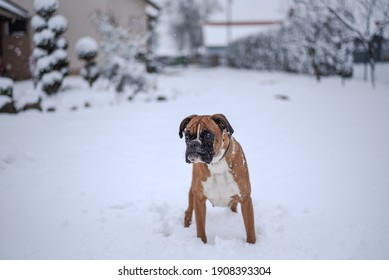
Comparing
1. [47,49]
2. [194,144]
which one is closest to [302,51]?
[47,49]

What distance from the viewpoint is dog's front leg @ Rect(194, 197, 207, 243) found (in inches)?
108

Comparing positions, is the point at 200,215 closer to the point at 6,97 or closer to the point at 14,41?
the point at 6,97

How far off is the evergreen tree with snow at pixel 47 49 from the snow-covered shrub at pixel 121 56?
6.06 feet

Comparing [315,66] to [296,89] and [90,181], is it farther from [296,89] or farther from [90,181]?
[90,181]

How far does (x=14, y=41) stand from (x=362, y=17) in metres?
13.1

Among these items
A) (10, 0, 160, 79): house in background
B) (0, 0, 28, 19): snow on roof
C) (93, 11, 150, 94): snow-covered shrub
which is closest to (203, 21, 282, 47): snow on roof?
(10, 0, 160, 79): house in background

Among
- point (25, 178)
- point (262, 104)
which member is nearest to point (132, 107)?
point (262, 104)

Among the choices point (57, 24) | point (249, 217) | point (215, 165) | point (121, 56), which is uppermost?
point (57, 24)

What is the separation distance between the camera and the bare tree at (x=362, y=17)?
8.89 meters

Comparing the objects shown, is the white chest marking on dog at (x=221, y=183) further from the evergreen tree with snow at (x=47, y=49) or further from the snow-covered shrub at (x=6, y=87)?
the evergreen tree with snow at (x=47, y=49)

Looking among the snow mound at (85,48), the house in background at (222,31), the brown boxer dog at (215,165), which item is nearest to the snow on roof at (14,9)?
the snow mound at (85,48)

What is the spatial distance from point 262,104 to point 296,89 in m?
3.10

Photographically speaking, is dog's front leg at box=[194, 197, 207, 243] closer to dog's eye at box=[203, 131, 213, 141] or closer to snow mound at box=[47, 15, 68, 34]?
dog's eye at box=[203, 131, 213, 141]

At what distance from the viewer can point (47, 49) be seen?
11383 mm
